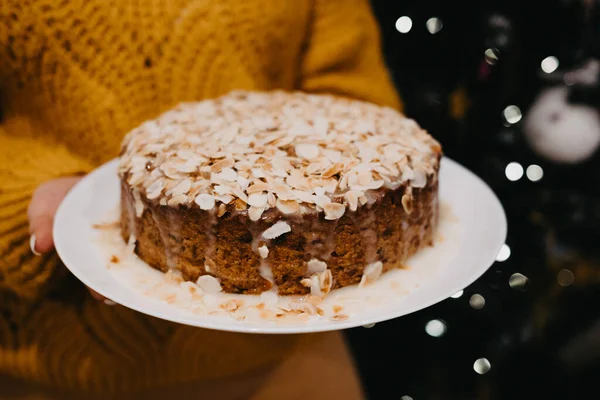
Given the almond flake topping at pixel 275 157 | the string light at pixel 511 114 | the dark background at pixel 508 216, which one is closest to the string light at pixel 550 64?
the dark background at pixel 508 216

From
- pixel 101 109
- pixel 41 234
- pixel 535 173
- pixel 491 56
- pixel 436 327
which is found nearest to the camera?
pixel 41 234

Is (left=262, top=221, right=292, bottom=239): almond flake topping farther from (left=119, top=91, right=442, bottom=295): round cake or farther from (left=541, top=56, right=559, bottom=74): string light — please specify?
(left=541, top=56, right=559, bottom=74): string light

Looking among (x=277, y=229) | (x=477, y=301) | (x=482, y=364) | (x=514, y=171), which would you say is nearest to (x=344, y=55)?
(x=277, y=229)

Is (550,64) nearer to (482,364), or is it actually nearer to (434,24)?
(434,24)

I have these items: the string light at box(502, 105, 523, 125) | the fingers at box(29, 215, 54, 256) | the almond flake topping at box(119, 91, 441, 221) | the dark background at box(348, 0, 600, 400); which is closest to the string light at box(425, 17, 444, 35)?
the dark background at box(348, 0, 600, 400)

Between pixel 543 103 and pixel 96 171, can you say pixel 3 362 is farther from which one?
pixel 543 103

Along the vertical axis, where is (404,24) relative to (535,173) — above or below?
above

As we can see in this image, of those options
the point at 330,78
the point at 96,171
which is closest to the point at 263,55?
the point at 330,78
